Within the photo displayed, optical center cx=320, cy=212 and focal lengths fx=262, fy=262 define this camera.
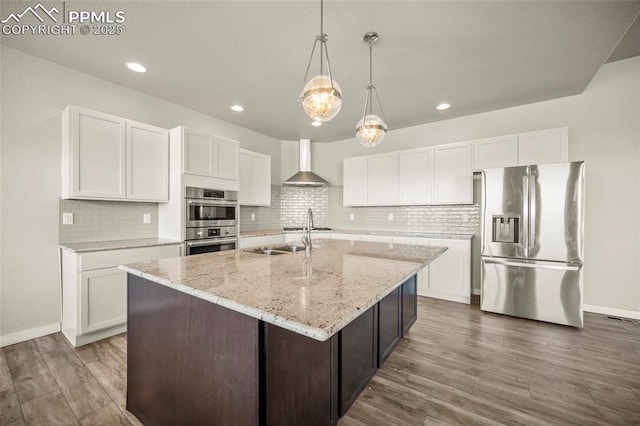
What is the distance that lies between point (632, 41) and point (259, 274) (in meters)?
4.39

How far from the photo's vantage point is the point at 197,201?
3.33 m

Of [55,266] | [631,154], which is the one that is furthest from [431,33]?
[55,266]

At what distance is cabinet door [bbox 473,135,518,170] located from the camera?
349 centimetres

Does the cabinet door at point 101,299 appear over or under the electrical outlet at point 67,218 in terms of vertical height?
under

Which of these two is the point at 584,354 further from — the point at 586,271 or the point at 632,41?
the point at 632,41

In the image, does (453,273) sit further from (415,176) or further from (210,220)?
(210,220)

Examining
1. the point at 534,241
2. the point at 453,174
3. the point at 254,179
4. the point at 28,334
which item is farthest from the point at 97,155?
the point at 534,241

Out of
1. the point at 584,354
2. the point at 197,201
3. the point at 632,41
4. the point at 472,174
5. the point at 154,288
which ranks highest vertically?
the point at 632,41

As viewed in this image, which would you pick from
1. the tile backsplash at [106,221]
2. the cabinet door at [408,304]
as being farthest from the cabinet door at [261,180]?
the cabinet door at [408,304]

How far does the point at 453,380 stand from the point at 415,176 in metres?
2.99

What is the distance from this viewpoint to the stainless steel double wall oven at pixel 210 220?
324 centimetres

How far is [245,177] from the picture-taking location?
4.38m

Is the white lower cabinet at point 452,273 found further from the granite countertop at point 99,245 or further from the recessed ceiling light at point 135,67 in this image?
the recessed ceiling light at point 135,67

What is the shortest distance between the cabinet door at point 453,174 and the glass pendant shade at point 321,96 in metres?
2.78
